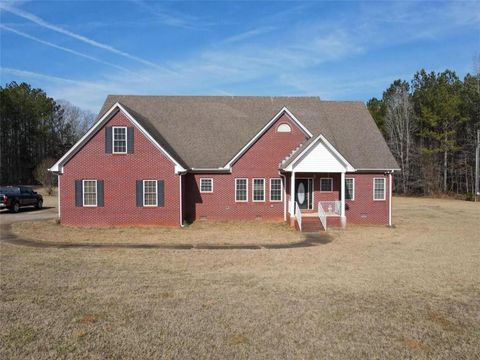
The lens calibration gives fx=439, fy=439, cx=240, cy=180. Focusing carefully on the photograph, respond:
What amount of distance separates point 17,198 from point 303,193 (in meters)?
20.8

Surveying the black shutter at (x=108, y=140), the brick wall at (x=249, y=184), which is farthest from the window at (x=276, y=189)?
the black shutter at (x=108, y=140)

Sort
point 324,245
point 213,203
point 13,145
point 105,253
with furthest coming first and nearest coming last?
1. point 13,145
2. point 213,203
3. point 324,245
4. point 105,253

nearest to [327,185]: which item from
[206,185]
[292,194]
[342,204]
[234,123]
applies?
[342,204]

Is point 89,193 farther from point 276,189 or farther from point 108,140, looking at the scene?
point 276,189

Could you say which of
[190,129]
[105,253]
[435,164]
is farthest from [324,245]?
[435,164]

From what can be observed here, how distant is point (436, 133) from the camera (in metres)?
57.5

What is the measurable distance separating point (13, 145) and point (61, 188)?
204 feet

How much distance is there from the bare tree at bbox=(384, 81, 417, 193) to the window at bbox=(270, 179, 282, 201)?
128 feet

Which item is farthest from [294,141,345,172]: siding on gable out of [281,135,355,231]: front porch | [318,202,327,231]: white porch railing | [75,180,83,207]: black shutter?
[75,180,83,207]: black shutter

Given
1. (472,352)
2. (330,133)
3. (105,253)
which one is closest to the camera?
(472,352)

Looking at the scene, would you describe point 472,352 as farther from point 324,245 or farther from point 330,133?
point 330,133

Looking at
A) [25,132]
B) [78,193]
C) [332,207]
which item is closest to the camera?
[78,193]

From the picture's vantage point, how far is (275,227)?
23.6 m

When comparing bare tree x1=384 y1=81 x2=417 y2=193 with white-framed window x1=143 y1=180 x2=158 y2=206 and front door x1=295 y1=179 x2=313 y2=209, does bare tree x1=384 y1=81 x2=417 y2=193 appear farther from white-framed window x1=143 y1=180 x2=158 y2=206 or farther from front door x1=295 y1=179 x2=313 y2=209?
white-framed window x1=143 y1=180 x2=158 y2=206
